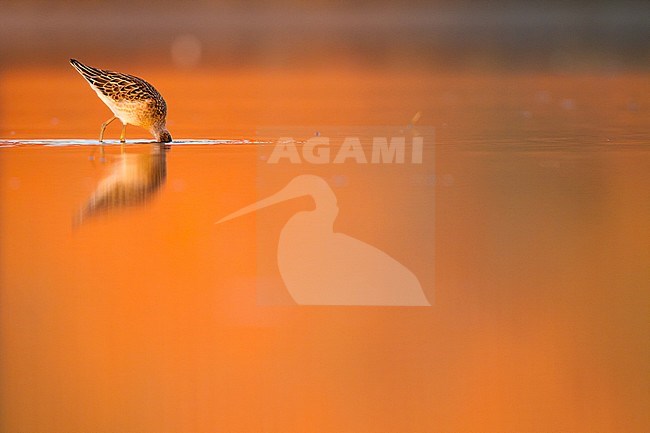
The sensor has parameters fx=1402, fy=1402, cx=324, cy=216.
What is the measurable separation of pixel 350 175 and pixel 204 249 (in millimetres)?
1536

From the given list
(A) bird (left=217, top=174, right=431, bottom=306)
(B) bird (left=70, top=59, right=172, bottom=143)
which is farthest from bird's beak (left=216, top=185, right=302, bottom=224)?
(B) bird (left=70, top=59, right=172, bottom=143)

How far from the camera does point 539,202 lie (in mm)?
4695

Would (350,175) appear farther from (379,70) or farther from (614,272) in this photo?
(379,70)

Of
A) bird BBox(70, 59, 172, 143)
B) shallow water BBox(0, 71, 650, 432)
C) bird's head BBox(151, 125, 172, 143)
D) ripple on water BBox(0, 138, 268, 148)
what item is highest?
bird BBox(70, 59, 172, 143)

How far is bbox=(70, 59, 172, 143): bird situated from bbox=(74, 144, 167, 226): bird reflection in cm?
26

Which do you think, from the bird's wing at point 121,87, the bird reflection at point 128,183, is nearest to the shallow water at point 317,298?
the bird reflection at point 128,183

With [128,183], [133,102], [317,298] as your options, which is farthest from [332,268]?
[133,102]

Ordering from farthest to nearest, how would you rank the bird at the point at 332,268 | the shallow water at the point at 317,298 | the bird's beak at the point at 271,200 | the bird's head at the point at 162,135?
1. the bird's head at the point at 162,135
2. the bird's beak at the point at 271,200
3. the bird at the point at 332,268
4. the shallow water at the point at 317,298

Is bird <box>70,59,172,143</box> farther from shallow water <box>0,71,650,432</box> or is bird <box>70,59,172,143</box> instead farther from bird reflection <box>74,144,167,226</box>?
bird reflection <box>74,144,167,226</box>

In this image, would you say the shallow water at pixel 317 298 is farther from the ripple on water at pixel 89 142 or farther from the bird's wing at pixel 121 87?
the bird's wing at pixel 121 87

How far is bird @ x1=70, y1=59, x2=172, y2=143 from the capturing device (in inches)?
251

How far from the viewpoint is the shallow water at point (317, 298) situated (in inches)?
107

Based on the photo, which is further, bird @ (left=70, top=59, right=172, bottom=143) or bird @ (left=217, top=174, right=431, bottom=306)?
bird @ (left=70, top=59, right=172, bottom=143)

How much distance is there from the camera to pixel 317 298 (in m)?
3.43
